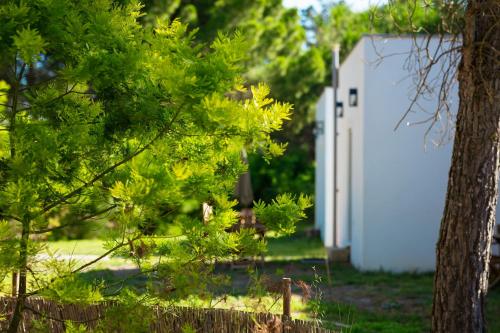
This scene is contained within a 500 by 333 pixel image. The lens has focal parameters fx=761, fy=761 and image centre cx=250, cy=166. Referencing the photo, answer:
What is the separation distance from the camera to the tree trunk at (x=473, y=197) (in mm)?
5086

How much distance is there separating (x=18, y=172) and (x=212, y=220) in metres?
0.81

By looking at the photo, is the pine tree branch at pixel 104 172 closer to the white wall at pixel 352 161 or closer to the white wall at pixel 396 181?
the white wall at pixel 352 161

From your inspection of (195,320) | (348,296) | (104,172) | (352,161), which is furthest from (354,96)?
(104,172)

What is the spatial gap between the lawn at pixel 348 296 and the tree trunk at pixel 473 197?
78 cm

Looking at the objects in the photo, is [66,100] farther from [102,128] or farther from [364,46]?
[364,46]

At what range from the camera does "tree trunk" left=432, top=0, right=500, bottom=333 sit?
5.09m

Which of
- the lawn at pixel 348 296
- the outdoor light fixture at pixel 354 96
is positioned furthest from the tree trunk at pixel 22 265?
the outdoor light fixture at pixel 354 96

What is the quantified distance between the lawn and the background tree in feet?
3.53

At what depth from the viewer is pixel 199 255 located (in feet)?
10.6

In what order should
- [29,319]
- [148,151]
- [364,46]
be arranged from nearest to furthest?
1. [148,151]
2. [29,319]
3. [364,46]

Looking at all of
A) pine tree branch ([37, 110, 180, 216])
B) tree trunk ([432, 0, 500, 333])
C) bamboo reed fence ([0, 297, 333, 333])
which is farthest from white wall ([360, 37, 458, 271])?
pine tree branch ([37, 110, 180, 216])

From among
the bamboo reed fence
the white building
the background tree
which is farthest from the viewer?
the white building

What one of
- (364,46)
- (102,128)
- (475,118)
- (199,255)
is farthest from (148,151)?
(364,46)

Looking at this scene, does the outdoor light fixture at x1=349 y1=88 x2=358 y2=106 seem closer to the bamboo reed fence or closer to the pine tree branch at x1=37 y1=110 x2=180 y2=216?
the bamboo reed fence
